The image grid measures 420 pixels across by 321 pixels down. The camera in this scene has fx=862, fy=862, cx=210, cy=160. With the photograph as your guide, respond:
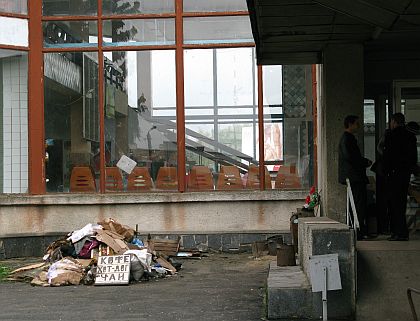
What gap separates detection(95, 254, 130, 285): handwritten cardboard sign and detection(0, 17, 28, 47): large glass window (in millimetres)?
6974

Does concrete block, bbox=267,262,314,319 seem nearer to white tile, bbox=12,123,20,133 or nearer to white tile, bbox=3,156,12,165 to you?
white tile, bbox=3,156,12,165

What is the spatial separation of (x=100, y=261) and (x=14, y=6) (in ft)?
24.8

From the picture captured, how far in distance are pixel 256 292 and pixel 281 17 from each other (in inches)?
158

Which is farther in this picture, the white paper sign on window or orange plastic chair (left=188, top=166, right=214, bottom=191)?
the white paper sign on window

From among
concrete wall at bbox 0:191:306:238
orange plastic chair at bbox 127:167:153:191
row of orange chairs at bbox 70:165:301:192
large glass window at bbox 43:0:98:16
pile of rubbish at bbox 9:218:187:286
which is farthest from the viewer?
large glass window at bbox 43:0:98:16

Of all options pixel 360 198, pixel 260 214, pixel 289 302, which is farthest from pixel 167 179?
pixel 289 302

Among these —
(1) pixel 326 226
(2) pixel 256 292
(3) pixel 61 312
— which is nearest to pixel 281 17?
(1) pixel 326 226

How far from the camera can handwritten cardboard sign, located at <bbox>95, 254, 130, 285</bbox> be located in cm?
1405

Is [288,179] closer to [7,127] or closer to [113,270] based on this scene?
[113,270]

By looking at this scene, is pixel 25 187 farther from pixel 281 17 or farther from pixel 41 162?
pixel 281 17

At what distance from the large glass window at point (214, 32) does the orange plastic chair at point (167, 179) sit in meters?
2.93

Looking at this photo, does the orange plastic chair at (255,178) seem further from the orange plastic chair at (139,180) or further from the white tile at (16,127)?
the white tile at (16,127)

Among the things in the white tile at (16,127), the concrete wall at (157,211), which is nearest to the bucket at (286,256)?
the concrete wall at (157,211)

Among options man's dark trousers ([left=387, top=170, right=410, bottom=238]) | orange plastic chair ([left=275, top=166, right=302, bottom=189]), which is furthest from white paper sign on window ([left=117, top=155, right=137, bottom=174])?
man's dark trousers ([left=387, top=170, right=410, bottom=238])
